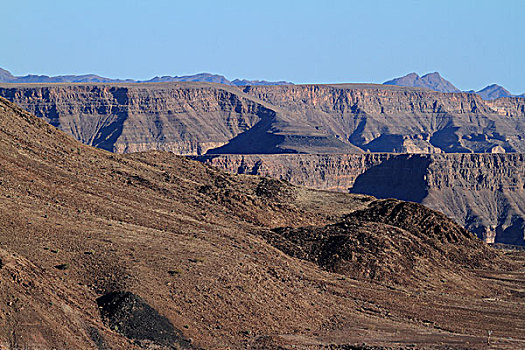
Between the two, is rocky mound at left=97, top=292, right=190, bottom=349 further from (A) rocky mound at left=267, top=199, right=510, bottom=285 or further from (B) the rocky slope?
(A) rocky mound at left=267, top=199, right=510, bottom=285

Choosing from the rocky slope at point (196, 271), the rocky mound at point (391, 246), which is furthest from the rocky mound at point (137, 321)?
the rocky mound at point (391, 246)

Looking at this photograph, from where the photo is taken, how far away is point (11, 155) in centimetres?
6075

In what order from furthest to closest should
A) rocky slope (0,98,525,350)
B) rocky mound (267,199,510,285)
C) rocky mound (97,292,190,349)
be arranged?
rocky mound (267,199,510,285), rocky slope (0,98,525,350), rocky mound (97,292,190,349)

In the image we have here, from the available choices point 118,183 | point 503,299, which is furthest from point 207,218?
point 503,299

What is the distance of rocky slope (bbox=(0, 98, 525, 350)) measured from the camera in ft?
132

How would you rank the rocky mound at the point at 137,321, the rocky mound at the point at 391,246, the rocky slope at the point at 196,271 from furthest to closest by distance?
the rocky mound at the point at 391,246 < the rocky slope at the point at 196,271 < the rocky mound at the point at 137,321

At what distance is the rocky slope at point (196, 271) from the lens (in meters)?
40.4

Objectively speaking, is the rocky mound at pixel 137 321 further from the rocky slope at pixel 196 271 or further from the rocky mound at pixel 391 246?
the rocky mound at pixel 391 246

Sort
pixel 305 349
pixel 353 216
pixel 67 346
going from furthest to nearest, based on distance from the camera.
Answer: pixel 353 216 < pixel 305 349 < pixel 67 346

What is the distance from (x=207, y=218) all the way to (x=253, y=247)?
27.3 ft

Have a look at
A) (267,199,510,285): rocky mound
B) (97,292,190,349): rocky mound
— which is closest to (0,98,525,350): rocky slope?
(97,292,190,349): rocky mound

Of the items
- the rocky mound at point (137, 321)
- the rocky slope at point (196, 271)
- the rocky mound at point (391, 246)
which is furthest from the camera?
the rocky mound at point (391, 246)

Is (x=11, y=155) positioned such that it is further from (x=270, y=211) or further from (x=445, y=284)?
(x=445, y=284)

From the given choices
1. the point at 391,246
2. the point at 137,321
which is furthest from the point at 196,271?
the point at 391,246
